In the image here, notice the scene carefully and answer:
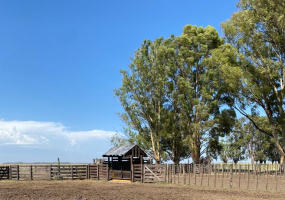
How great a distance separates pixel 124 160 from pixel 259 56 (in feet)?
56.9

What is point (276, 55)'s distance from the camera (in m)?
34.7

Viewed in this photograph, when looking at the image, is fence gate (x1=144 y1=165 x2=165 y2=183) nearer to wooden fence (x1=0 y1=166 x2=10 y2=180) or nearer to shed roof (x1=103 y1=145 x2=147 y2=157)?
shed roof (x1=103 y1=145 x2=147 y2=157)

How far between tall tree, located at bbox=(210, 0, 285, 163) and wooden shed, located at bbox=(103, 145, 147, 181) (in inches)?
506

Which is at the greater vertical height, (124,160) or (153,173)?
(124,160)

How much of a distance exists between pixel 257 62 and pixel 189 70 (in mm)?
10267

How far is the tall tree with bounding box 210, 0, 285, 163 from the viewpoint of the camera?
32.5 meters

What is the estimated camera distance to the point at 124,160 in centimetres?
3000

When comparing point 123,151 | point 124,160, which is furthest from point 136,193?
point 124,160

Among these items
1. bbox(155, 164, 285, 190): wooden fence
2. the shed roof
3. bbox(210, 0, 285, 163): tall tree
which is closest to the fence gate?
bbox(155, 164, 285, 190): wooden fence

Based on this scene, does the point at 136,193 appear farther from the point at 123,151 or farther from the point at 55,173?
the point at 55,173

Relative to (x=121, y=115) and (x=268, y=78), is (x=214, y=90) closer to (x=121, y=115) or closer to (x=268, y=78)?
(x=268, y=78)

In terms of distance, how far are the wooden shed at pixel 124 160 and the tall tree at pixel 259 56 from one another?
12.9 m

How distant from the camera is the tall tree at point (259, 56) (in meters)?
32.5

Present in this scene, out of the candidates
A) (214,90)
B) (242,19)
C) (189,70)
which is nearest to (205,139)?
(214,90)
